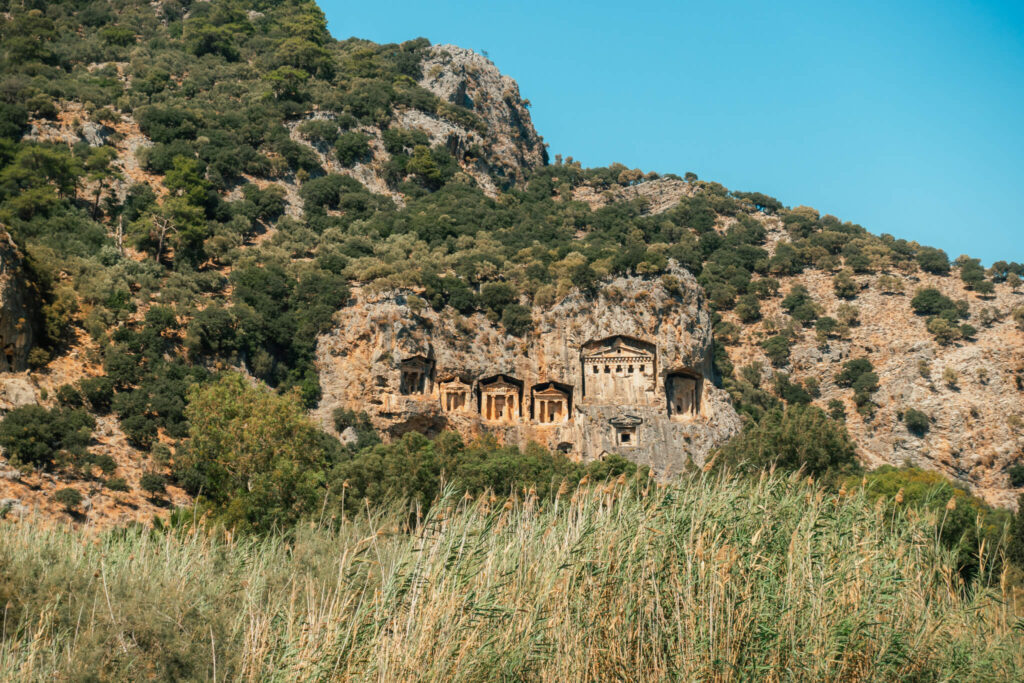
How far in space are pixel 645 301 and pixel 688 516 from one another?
40.8 meters

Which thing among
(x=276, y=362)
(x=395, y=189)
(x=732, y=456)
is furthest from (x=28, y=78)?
(x=732, y=456)

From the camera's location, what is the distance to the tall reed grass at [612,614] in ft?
41.9

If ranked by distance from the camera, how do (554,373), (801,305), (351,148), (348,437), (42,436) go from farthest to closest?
(351,148) → (801,305) → (554,373) → (348,437) → (42,436)

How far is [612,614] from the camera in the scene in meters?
13.2

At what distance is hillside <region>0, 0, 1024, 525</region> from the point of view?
45.5m

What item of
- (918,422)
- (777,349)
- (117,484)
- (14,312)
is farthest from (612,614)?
(777,349)

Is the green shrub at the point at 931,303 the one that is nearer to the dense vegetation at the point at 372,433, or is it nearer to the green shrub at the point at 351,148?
the dense vegetation at the point at 372,433

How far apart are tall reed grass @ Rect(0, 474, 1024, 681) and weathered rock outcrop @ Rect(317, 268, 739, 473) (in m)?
35.8

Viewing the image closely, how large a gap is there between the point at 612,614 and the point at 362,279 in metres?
46.9

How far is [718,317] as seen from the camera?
71812mm

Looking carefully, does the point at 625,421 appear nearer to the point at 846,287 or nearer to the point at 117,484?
the point at 117,484

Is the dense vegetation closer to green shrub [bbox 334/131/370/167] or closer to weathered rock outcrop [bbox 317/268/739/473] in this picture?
green shrub [bbox 334/131/370/167]

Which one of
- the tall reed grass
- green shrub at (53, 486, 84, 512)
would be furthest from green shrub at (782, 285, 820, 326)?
the tall reed grass

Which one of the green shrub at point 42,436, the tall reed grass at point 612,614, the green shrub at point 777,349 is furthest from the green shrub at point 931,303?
the tall reed grass at point 612,614
